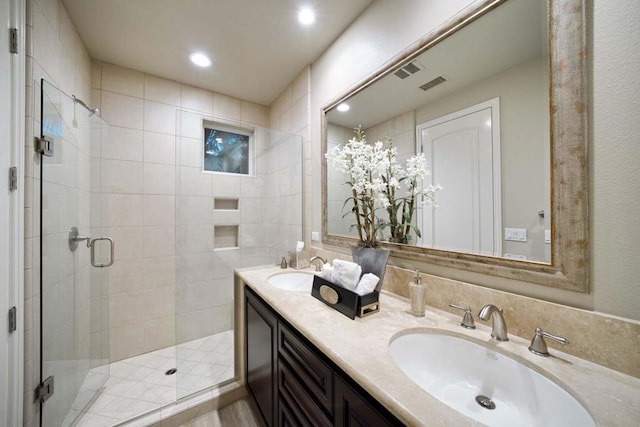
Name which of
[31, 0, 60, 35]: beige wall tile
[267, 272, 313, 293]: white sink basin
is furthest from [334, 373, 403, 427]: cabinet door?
[31, 0, 60, 35]: beige wall tile

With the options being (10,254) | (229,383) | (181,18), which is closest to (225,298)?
(229,383)

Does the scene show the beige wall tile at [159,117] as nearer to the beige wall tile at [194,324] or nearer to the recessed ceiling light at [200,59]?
the recessed ceiling light at [200,59]

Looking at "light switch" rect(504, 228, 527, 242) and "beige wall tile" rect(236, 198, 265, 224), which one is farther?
"beige wall tile" rect(236, 198, 265, 224)

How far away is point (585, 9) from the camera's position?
666 millimetres

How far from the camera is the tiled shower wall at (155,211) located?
6.28 feet

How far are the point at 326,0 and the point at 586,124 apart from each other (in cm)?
145

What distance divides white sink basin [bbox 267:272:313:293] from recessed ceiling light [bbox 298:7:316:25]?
5.75ft

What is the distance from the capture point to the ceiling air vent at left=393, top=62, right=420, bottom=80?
1152 millimetres

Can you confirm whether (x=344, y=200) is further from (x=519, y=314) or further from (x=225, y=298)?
(x=225, y=298)

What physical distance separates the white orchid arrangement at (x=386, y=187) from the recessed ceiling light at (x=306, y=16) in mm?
936

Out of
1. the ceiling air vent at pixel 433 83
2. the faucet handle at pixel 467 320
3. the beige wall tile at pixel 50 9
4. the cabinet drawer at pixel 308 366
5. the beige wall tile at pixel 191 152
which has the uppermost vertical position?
the beige wall tile at pixel 50 9

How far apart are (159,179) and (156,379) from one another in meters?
1.68

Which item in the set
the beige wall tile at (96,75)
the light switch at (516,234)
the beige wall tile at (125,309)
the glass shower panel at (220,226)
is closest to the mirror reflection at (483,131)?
the light switch at (516,234)

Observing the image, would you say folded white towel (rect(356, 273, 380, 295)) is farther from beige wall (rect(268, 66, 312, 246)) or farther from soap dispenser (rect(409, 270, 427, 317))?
beige wall (rect(268, 66, 312, 246))
